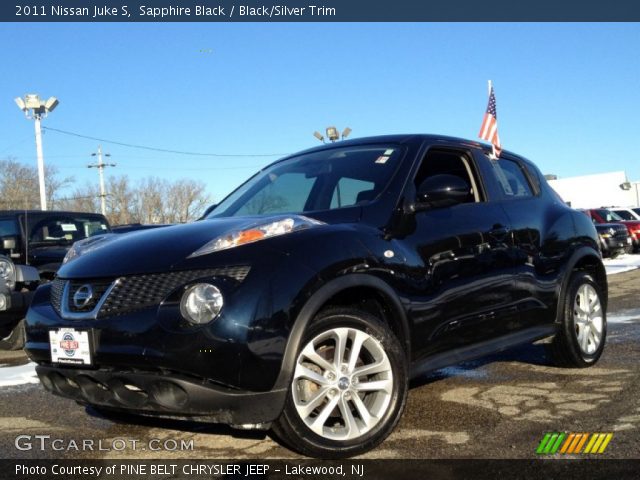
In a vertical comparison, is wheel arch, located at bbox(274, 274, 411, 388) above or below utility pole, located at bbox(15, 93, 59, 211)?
below

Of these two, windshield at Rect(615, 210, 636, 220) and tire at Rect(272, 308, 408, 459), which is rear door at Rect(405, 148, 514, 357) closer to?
tire at Rect(272, 308, 408, 459)

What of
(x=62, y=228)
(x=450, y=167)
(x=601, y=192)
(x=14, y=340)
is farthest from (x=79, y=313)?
(x=601, y=192)

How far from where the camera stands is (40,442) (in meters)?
3.83

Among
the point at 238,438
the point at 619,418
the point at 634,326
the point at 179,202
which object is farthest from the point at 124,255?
the point at 179,202

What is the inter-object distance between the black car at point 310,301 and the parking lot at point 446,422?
1.21 feet

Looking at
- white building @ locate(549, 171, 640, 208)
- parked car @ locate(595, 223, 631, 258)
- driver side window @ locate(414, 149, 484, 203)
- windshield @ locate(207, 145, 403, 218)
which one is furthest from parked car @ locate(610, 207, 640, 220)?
white building @ locate(549, 171, 640, 208)

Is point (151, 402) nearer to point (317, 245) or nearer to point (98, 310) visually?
point (98, 310)

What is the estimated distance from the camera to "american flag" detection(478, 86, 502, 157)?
5.92 metres

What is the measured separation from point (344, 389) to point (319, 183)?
1.55m

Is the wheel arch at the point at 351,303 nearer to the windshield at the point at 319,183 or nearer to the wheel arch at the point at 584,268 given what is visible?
the windshield at the point at 319,183

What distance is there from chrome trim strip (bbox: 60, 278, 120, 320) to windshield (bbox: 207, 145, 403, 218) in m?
1.30

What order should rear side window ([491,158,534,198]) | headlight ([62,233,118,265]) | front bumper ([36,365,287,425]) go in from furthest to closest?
rear side window ([491,158,534,198])
headlight ([62,233,118,265])
front bumper ([36,365,287,425])

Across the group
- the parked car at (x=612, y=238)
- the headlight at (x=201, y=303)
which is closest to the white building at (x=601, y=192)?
the parked car at (x=612, y=238)

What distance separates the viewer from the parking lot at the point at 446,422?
350cm
